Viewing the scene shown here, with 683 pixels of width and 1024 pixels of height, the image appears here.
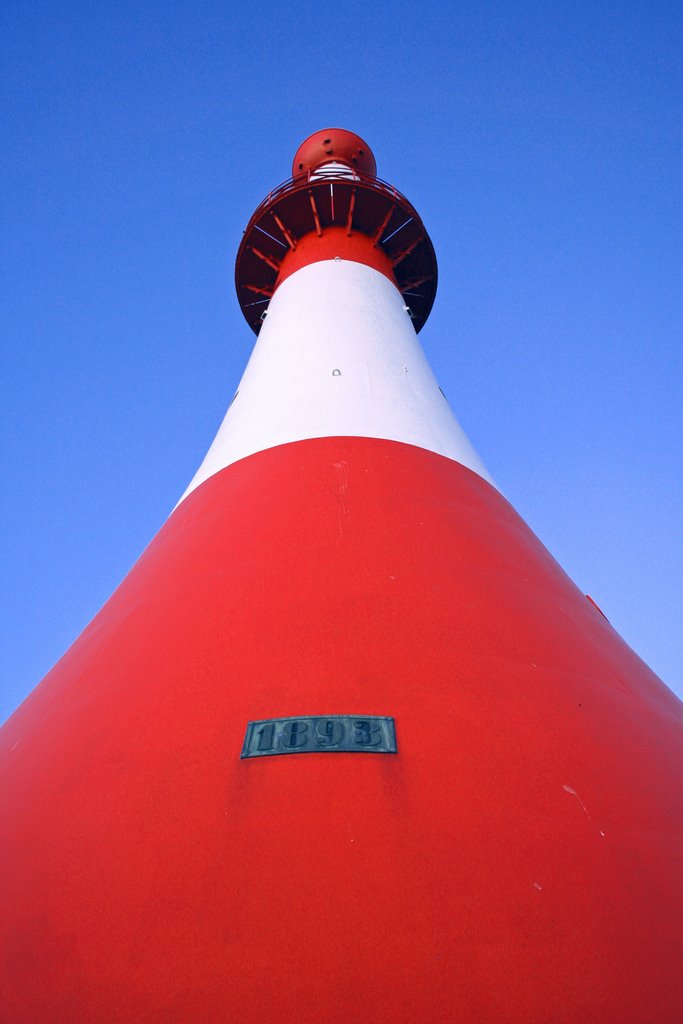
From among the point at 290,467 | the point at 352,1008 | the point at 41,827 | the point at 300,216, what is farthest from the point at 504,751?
the point at 300,216

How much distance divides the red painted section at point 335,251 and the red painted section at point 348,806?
459cm

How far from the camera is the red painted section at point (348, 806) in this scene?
1.64 metres

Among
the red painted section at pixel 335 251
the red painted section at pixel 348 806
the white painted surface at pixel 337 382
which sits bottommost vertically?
the red painted section at pixel 348 806

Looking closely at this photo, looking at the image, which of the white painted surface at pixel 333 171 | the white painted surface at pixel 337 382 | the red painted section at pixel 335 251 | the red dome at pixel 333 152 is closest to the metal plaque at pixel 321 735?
the white painted surface at pixel 337 382

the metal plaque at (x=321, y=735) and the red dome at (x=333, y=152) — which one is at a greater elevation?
the red dome at (x=333, y=152)

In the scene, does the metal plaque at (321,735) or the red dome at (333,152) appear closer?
the metal plaque at (321,735)

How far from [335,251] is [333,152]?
9.79 feet

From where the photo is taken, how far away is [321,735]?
2191 millimetres

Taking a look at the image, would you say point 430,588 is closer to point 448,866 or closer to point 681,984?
point 448,866

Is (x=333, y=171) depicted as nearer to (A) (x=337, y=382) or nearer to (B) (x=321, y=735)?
(A) (x=337, y=382)

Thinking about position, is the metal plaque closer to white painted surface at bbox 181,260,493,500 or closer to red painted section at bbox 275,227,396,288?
white painted surface at bbox 181,260,493,500

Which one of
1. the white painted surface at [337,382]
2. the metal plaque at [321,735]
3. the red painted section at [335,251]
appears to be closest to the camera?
the metal plaque at [321,735]

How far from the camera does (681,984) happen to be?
1.69 metres

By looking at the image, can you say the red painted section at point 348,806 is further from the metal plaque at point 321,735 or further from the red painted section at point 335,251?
the red painted section at point 335,251
